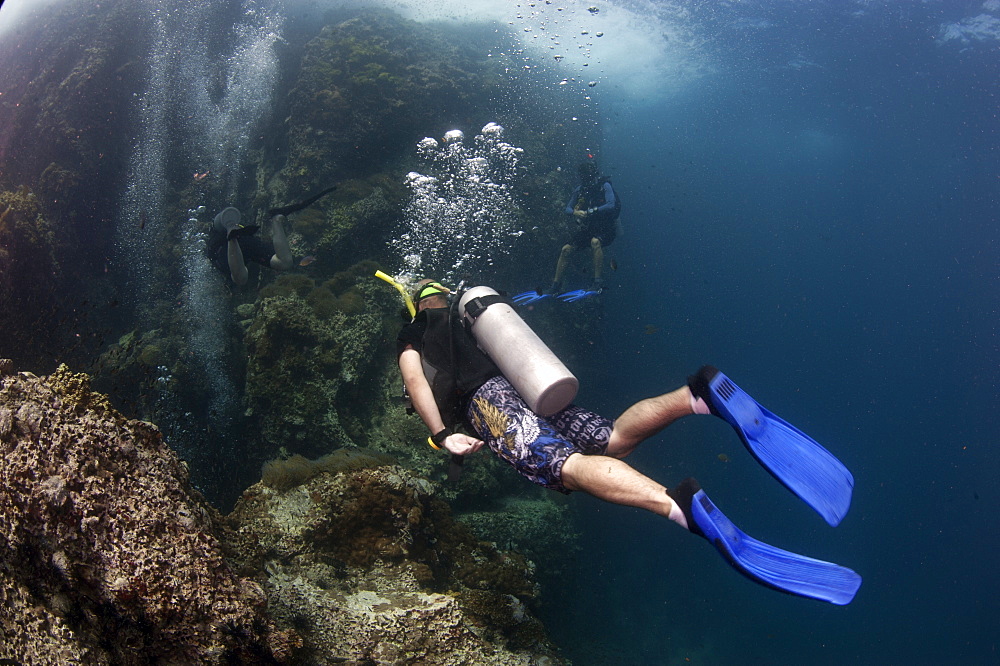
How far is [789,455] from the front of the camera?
8.72 feet

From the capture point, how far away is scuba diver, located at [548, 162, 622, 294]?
38.0 feet

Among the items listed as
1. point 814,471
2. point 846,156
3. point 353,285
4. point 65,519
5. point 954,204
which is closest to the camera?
point 65,519

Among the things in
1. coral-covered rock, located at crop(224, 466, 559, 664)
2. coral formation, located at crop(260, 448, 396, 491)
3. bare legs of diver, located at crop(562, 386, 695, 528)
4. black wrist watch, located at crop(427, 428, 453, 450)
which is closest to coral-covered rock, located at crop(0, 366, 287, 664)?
coral-covered rock, located at crop(224, 466, 559, 664)

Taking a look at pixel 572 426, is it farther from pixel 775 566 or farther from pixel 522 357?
pixel 775 566

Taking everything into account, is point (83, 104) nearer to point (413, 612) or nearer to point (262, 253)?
point (262, 253)

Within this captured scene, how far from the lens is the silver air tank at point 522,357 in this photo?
10.0ft

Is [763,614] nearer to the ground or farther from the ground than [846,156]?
nearer to the ground

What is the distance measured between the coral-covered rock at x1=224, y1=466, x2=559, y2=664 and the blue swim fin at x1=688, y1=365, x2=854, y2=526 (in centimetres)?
259

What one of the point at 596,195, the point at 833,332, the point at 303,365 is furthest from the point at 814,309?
the point at 303,365

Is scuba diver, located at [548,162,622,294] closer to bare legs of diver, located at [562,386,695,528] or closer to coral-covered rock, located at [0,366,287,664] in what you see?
bare legs of diver, located at [562,386,695,528]

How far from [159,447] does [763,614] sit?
3083 centimetres

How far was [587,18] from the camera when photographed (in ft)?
82.1

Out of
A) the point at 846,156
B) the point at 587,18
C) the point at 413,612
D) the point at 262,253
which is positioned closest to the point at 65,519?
the point at 413,612

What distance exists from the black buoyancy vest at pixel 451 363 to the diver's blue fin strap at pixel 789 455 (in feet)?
5.64
